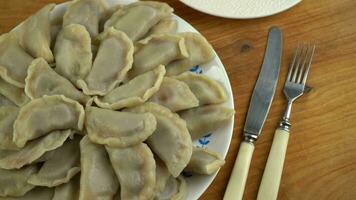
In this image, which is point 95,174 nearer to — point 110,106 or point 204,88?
point 110,106

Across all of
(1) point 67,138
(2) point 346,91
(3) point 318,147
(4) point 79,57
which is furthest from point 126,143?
(2) point 346,91

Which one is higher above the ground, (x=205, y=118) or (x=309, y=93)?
(x=309, y=93)

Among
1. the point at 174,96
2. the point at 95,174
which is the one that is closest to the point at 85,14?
the point at 174,96

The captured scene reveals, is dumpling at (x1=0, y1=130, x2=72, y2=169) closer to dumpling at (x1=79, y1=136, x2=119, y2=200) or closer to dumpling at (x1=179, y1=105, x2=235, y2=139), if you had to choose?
dumpling at (x1=79, y1=136, x2=119, y2=200)

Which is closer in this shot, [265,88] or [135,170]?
[135,170]

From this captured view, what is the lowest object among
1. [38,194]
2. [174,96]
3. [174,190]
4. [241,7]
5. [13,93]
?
[38,194]

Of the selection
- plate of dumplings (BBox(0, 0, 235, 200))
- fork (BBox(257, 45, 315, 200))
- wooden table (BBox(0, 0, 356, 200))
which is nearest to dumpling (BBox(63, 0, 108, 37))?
plate of dumplings (BBox(0, 0, 235, 200))

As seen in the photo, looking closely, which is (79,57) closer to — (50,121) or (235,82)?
(50,121)
